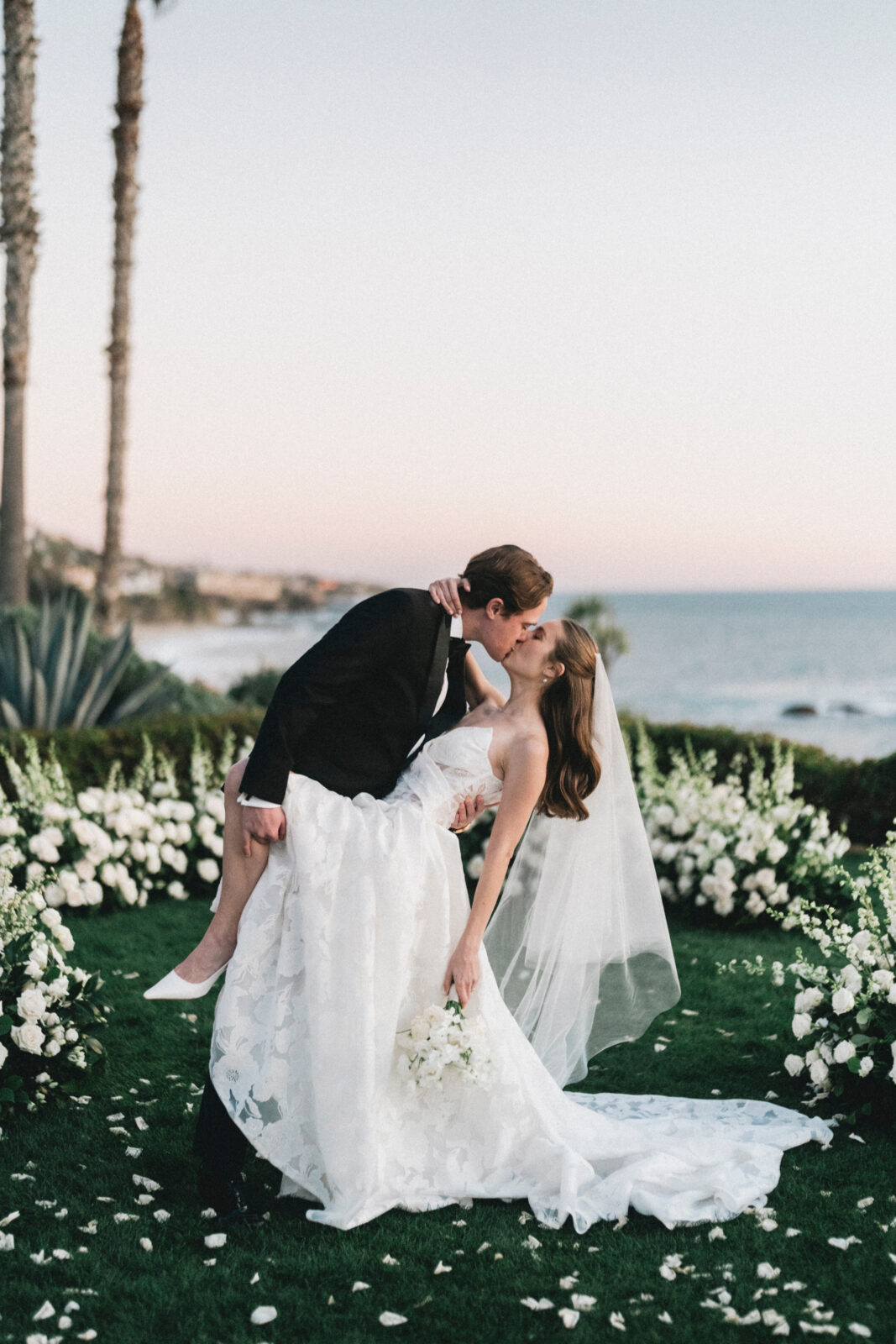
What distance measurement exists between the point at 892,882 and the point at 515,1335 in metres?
2.36

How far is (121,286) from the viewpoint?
1387cm

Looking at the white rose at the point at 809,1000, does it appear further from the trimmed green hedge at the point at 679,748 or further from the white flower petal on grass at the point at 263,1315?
the trimmed green hedge at the point at 679,748

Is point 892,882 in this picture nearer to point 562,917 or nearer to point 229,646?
point 562,917

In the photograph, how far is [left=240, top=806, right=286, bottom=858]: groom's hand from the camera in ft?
10.8

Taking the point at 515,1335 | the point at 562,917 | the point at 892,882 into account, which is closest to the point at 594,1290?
the point at 515,1335

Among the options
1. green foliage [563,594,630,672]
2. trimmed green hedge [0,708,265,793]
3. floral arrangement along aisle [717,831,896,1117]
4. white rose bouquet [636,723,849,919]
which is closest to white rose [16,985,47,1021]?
floral arrangement along aisle [717,831,896,1117]

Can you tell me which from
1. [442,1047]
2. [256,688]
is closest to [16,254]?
[256,688]

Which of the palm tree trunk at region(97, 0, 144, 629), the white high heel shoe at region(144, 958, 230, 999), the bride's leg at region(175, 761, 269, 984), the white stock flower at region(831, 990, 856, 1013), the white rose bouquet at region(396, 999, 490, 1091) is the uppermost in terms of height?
the palm tree trunk at region(97, 0, 144, 629)

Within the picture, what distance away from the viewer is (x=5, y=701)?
26.6 ft

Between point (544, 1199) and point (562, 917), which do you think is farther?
point (562, 917)

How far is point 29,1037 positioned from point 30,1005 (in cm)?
11

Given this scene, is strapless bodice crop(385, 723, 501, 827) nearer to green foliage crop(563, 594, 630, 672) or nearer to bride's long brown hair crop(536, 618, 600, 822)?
bride's long brown hair crop(536, 618, 600, 822)

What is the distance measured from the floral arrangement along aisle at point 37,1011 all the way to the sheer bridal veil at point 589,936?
167 centimetres

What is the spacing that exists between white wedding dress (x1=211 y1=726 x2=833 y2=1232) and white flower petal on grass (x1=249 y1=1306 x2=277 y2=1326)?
483 millimetres
